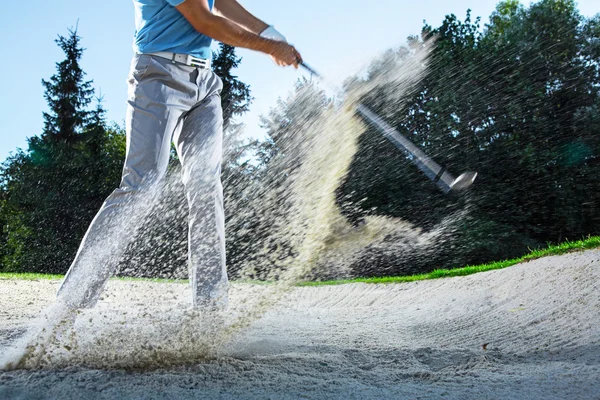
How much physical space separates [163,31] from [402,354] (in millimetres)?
1937

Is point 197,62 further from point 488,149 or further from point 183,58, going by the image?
point 488,149

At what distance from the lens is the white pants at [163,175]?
7.52 ft

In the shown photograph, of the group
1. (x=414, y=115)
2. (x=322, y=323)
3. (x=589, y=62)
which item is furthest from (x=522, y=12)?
(x=322, y=323)

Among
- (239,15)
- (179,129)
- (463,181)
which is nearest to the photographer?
(179,129)

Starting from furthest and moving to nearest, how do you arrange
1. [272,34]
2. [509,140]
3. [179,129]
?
[509,140] < [272,34] < [179,129]

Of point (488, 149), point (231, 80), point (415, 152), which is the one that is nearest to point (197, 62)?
point (415, 152)

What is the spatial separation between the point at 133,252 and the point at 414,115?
919 cm

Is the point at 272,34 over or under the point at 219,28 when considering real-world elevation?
over

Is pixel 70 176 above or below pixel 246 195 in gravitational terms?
above

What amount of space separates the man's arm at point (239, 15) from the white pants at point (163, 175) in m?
0.49

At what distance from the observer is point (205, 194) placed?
2650 mm

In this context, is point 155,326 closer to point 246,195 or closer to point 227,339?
point 227,339

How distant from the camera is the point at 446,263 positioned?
1374 cm

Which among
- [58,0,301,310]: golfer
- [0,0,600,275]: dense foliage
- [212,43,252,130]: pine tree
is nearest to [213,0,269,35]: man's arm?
[58,0,301,310]: golfer
